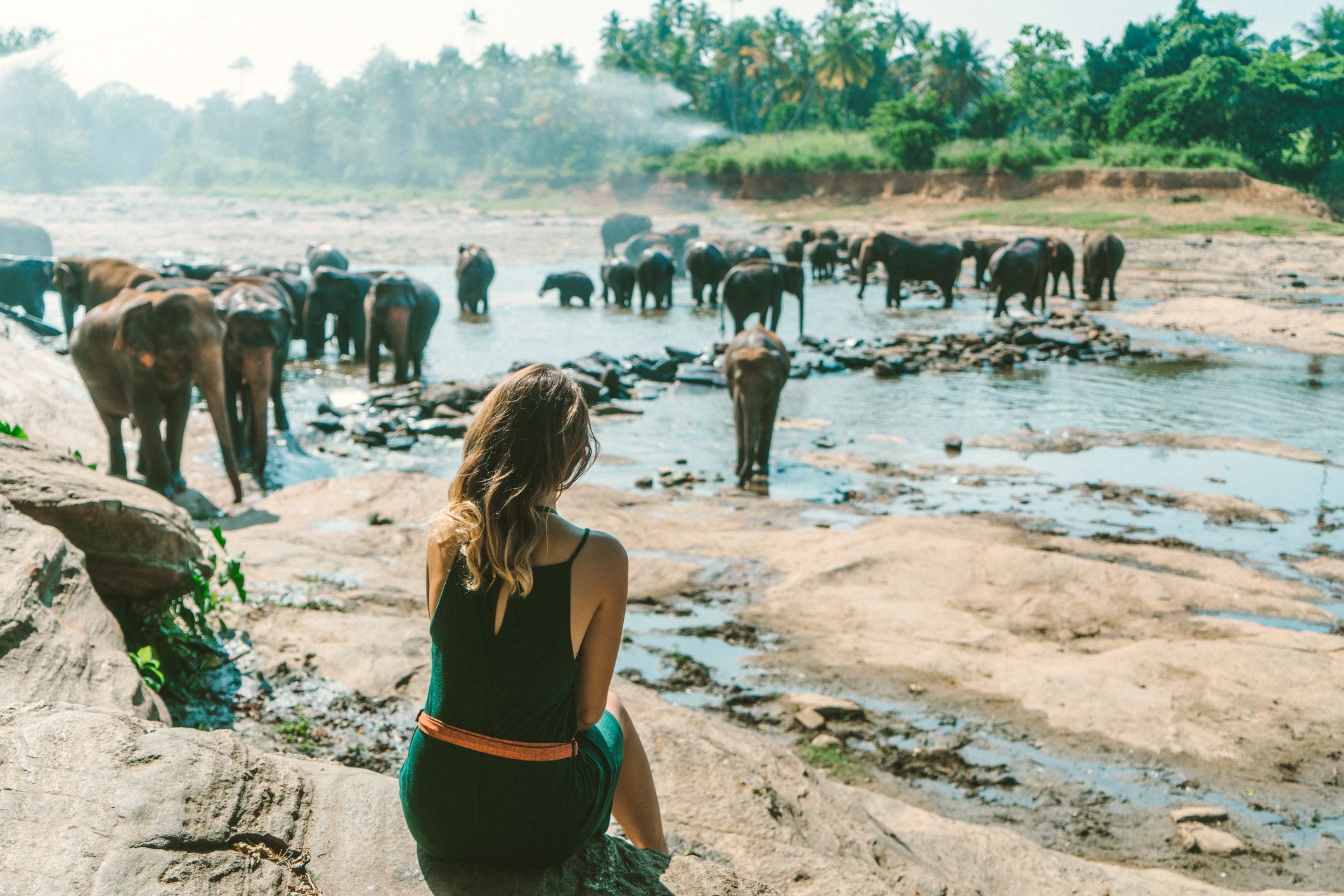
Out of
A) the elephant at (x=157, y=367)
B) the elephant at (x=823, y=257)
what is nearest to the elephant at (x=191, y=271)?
the elephant at (x=157, y=367)

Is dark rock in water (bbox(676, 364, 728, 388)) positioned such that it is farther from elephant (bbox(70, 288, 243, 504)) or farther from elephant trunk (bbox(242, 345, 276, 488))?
elephant (bbox(70, 288, 243, 504))

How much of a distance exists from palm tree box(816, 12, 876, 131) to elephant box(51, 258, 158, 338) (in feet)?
171

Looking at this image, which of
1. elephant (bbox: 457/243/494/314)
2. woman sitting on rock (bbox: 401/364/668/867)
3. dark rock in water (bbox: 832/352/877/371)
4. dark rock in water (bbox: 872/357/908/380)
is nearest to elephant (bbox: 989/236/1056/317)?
dark rock in water (bbox: 832/352/877/371)

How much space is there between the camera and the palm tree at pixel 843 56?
6244 cm

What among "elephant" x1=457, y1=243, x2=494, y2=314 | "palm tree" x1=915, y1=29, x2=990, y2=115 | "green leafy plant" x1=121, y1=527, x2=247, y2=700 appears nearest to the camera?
"green leafy plant" x1=121, y1=527, x2=247, y2=700

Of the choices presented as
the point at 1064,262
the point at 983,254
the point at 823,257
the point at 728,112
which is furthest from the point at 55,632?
the point at 728,112

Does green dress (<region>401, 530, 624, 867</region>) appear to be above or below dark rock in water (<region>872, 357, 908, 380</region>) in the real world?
above

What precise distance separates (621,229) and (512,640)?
41764 mm

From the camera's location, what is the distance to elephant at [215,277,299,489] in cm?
1069

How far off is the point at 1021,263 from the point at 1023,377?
333 inches

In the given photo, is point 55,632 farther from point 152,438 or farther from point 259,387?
point 259,387

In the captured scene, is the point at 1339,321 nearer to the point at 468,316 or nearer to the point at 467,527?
the point at 468,316

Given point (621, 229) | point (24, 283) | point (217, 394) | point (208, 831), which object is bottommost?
point (208, 831)

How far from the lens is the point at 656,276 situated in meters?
26.6
